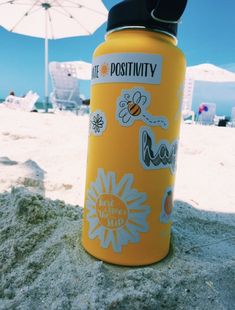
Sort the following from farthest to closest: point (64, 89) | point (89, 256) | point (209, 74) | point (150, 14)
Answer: point (209, 74)
point (64, 89)
point (89, 256)
point (150, 14)

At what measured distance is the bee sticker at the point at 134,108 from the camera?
677mm

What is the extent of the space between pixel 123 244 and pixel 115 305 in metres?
0.17

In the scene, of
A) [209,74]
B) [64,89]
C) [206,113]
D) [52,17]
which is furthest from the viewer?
[209,74]

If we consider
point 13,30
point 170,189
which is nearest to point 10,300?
point 170,189

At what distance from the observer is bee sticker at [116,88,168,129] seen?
2.22 feet

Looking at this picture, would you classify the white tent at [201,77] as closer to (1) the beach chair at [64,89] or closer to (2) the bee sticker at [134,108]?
(1) the beach chair at [64,89]

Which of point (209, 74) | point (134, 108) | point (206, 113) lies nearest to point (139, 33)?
point (134, 108)

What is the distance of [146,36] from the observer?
672 mm

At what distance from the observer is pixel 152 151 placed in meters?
0.69

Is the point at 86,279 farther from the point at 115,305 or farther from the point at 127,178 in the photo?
the point at 127,178

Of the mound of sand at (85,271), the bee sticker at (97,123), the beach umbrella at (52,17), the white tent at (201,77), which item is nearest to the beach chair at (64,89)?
the beach umbrella at (52,17)

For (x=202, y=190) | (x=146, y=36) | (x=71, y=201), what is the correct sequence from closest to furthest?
(x=146, y=36)
(x=71, y=201)
(x=202, y=190)

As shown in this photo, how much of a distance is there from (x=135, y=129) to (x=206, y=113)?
26.1ft

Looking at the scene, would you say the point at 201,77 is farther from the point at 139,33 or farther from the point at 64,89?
the point at 139,33
